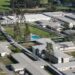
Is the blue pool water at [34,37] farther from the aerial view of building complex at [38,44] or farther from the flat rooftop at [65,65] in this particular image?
the flat rooftop at [65,65]

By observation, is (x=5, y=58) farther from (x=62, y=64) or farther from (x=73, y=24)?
(x=73, y=24)

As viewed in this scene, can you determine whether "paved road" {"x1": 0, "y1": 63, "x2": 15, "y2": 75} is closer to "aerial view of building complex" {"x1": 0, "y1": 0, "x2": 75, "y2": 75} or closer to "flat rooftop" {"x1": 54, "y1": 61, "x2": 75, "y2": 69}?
"aerial view of building complex" {"x1": 0, "y1": 0, "x2": 75, "y2": 75}

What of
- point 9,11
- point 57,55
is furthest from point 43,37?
point 9,11

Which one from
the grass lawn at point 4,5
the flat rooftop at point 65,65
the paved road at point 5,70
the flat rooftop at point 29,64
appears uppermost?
the grass lawn at point 4,5

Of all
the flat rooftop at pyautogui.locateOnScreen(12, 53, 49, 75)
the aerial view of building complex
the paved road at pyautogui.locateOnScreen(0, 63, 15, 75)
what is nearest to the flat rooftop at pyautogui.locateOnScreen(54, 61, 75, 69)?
the aerial view of building complex

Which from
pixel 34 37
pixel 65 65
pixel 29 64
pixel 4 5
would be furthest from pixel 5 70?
pixel 4 5

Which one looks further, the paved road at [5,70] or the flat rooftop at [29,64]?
the paved road at [5,70]

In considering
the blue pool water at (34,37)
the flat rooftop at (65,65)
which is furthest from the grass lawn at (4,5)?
the flat rooftop at (65,65)

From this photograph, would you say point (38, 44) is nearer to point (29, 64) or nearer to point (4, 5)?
point (29, 64)
